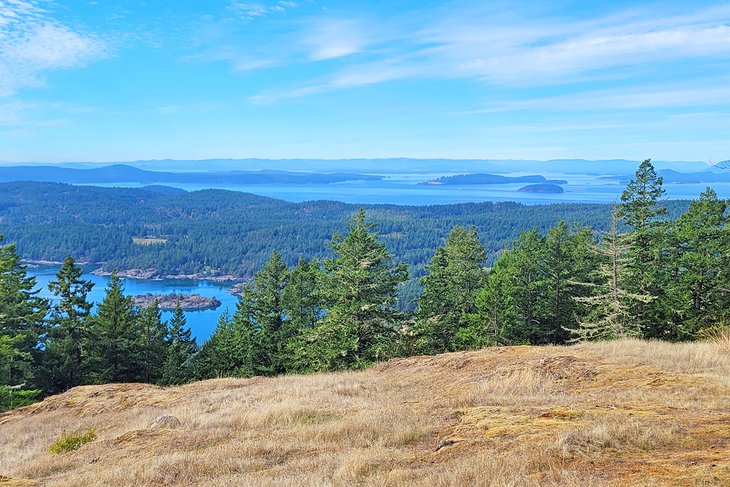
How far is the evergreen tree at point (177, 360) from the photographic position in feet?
123

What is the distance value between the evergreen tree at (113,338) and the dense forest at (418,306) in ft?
0.29

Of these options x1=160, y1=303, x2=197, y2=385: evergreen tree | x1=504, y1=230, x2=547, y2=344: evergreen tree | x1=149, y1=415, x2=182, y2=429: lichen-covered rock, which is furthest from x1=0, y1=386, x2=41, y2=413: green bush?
x1=504, y1=230, x2=547, y2=344: evergreen tree

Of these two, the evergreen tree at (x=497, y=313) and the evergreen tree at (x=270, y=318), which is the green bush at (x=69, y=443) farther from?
the evergreen tree at (x=270, y=318)

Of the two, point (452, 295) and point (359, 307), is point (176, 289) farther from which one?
point (359, 307)

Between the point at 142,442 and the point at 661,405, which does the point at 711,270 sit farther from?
the point at 142,442

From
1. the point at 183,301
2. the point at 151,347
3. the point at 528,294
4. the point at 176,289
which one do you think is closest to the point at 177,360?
the point at 151,347

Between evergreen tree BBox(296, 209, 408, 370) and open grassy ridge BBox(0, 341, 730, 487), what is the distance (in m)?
9.61

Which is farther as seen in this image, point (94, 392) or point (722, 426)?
point (94, 392)

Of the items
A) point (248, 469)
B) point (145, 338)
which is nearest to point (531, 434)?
point (248, 469)

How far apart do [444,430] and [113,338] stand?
109 ft

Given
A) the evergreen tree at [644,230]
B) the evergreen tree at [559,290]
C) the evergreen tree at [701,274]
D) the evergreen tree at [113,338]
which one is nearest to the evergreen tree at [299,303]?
the evergreen tree at [113,338]

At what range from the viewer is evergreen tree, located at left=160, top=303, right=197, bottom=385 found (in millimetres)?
37500

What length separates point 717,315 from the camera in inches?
1009

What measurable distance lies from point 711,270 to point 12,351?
117ft
